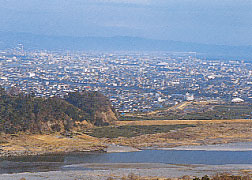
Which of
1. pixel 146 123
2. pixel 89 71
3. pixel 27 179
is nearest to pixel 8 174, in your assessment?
pixel 27 179

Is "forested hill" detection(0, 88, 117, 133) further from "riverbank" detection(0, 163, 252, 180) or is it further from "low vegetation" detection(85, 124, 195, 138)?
"riverbank" detection(0, 163, 252, 180)

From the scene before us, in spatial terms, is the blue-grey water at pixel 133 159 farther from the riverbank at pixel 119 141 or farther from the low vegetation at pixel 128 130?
the low vegetation at pixel 128 130

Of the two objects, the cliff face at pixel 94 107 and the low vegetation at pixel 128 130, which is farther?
the cliff face at pixel 94 107

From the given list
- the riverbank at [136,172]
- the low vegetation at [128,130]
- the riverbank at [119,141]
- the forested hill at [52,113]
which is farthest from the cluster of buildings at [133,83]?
the riverbank at [136,172]

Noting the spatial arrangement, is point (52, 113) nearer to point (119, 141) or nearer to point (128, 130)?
point (128, 130)

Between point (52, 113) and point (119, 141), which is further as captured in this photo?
point (52, 113)

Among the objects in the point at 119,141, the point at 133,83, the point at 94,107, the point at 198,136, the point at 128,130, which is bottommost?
the point at 119,141

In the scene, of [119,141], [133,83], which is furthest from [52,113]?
[133,83]
